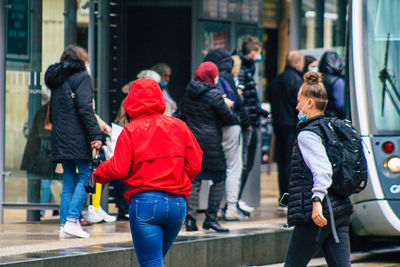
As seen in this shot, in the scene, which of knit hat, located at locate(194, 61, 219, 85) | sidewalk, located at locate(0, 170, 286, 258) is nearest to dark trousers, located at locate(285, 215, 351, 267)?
sidewalk, located at locate(0, 170, 286, 258)

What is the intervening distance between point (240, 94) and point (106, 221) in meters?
1.94

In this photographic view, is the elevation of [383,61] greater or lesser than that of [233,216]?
greater

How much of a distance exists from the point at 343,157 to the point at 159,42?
571cm

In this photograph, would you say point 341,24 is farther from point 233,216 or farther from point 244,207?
point 233,216

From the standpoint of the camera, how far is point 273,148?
1783 centimetres

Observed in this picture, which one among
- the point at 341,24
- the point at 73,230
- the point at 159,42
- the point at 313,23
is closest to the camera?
the point at 73,230

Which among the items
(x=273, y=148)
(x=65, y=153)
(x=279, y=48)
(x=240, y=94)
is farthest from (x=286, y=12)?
(x=65, y=153)

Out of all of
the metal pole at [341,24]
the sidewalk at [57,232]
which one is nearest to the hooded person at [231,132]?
the sidewalk at [57,232]

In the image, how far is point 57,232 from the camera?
26.4 ft

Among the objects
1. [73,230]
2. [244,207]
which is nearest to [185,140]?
[73,230]

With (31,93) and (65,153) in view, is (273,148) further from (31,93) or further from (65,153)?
(65,153)

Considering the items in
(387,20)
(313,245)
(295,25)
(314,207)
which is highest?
(295,25)

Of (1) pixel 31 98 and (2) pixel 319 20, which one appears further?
(2) pixel 319 20

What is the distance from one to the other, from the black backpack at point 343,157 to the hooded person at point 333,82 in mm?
4106
